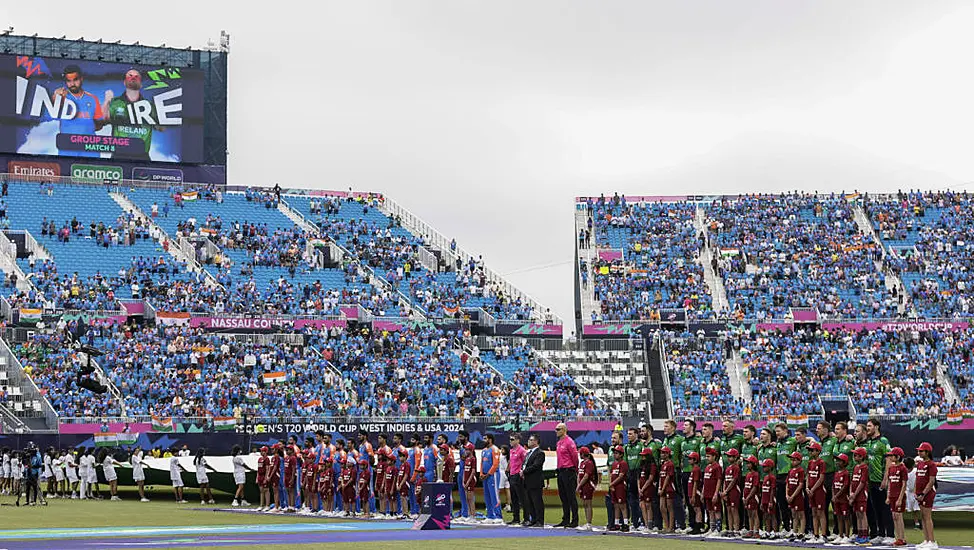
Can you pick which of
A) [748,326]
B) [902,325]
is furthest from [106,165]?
[902,325]

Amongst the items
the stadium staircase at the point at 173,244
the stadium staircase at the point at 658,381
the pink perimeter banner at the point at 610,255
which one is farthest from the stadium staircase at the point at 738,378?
the stadium staircase at the point at 173,244

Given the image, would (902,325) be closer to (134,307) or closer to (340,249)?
(340,249)

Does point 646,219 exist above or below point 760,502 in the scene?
above

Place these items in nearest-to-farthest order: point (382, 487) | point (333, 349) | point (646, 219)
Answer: point (382, 487) → point (333, 349) → point (646, 219)

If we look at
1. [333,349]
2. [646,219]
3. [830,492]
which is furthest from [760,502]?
[646,219]

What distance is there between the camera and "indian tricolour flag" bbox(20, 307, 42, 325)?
165 feet

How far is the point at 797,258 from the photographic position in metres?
65.4

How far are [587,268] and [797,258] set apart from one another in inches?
385

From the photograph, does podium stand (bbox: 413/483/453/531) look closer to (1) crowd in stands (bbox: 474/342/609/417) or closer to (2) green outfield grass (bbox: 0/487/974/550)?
(2) green outfield grass (bbox: 0/487/974/550)

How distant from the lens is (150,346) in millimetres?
50562

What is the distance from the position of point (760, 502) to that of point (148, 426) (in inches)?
1048

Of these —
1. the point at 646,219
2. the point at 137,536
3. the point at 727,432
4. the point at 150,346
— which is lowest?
the point at 137,536

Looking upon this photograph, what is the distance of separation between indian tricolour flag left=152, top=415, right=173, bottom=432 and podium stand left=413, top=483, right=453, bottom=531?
884 inches

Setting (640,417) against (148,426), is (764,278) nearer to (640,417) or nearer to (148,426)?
(640,417)
